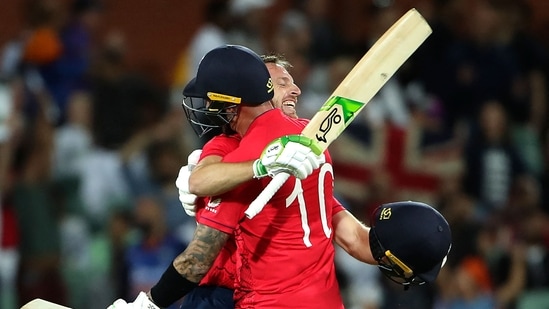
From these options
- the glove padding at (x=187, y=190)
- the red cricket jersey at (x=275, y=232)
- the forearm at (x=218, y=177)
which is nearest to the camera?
the forearm at (x=218, y=177)

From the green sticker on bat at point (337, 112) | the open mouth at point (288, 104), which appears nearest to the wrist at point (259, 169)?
the green sticker on bat at point (337, 112)

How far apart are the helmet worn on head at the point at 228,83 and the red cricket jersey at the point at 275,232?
0.35ft

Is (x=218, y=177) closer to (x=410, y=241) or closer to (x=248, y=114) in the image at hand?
(x=248, y=114)

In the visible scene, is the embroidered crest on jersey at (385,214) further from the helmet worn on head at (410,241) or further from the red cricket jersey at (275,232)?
the red cricket jersey at (275,232)

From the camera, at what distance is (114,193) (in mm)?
9172

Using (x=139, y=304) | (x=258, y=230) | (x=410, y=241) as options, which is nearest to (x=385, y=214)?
(x=410, y=241)

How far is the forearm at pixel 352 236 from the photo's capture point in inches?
196

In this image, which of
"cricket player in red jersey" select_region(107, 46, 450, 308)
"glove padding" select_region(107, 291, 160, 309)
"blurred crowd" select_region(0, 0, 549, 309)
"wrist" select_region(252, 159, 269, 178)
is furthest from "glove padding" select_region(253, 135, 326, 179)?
"blurred crowd" select_region(0, 0, 549, 309)

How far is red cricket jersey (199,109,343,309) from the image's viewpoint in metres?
4.50

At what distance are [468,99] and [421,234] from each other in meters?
6.01

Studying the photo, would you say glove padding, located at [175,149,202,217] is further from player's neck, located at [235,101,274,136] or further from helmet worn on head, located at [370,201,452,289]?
helmet worn on head, located at [370,201,452,289]

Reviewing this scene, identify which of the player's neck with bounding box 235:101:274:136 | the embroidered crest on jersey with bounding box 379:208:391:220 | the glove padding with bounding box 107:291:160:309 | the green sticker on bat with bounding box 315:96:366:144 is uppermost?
the player's neck with bounding box 235:101:274:136

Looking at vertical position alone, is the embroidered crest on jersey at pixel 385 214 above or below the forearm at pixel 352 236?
above

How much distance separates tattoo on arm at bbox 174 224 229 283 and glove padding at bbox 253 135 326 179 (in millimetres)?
354
